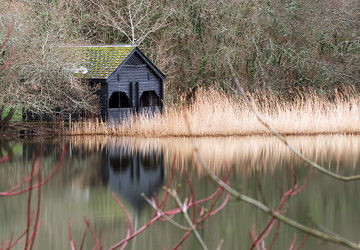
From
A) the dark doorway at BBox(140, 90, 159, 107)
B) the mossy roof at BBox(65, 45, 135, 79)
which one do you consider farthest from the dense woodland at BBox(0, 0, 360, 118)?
the mossy roof at BBox(65, 45, 135, 79)

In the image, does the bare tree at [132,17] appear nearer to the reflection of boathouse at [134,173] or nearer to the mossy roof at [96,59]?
the mossy roof at [96,59]

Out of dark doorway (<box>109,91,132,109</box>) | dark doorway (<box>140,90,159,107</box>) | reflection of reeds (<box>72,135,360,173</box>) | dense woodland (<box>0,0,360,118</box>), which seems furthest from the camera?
dark doorway (<box>109,91,132,109</box>)

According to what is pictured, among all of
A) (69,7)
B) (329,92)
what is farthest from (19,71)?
(329,92)

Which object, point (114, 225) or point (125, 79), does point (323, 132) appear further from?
point (114, 225)

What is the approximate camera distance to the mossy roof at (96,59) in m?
20.7

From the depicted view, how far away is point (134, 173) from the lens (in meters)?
15.9

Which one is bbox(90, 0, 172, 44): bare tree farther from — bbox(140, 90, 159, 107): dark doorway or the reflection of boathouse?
→ the reflection of boathouse

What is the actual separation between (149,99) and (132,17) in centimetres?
367

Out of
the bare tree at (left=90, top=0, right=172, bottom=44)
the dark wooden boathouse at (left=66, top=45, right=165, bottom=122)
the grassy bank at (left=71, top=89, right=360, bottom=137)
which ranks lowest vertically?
the grassy bank at (left=71, top=89, right=360, bottom=137)

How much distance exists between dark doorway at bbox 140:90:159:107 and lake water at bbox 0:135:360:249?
370cm

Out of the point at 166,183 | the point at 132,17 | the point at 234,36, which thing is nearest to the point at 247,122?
the point at 234,36

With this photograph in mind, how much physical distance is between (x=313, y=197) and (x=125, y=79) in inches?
401

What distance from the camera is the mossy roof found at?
68.0 ft

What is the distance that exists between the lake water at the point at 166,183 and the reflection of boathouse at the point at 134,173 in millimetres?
22
